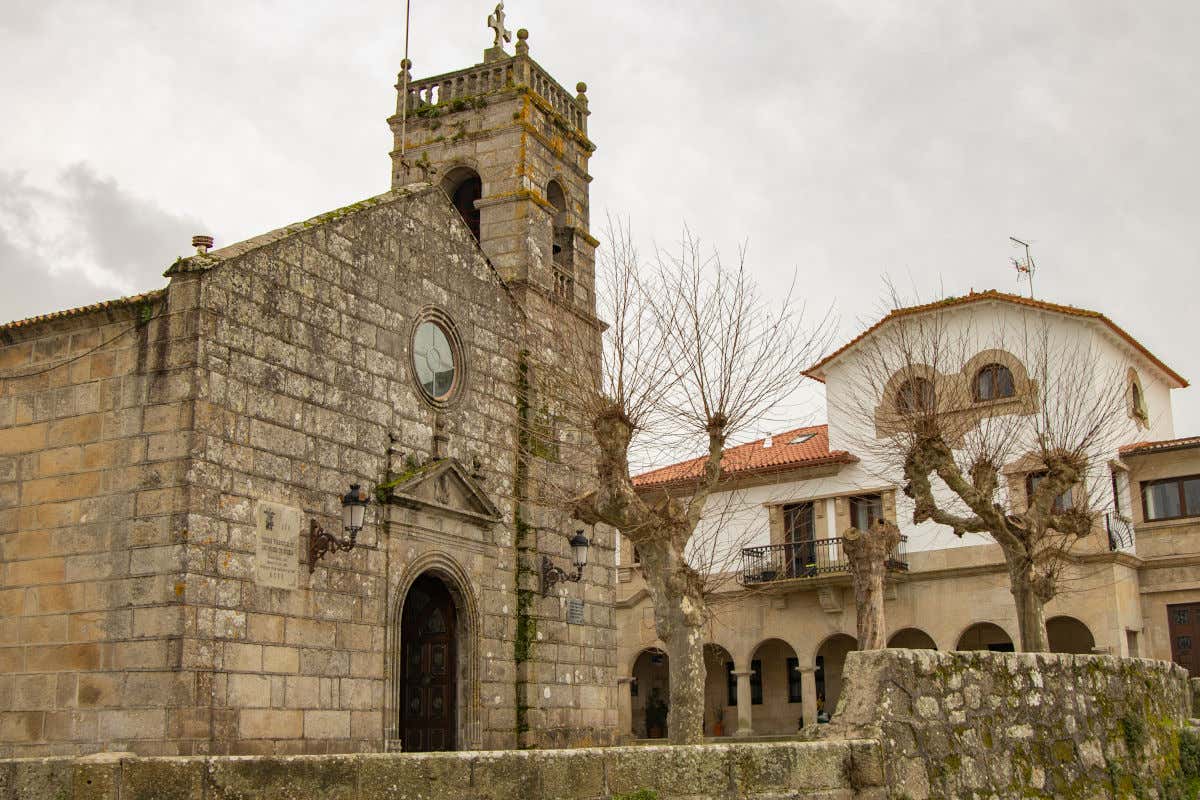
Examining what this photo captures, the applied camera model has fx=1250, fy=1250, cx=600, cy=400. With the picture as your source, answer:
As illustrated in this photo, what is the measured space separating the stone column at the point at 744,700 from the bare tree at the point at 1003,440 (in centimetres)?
621

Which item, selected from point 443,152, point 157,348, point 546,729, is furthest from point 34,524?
point 443,152

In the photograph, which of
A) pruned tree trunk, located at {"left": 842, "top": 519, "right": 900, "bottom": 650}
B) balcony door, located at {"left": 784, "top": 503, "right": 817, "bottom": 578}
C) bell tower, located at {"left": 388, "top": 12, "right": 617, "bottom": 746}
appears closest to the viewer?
pruned tree trunk, located at {"left": 842, "top": 519, "right": 900, "bottom": 650}

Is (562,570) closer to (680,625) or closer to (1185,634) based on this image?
(680,625)

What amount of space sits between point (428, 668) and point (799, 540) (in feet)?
48.9

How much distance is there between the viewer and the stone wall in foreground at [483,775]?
5.03 meters

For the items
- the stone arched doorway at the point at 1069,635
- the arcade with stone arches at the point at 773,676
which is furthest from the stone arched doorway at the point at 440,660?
the stone arched doorway at the point at 1069,635

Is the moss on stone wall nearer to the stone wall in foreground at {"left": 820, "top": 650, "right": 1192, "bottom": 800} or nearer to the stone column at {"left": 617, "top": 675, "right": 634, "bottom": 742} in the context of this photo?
the stone wall in foreground at {"left": 820, "top": 650, "right": 1192, "bottom": 800}

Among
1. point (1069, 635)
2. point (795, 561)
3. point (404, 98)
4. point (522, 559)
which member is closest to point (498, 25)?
point (404, 98)

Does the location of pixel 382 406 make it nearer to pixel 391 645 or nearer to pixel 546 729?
pixel 391 645

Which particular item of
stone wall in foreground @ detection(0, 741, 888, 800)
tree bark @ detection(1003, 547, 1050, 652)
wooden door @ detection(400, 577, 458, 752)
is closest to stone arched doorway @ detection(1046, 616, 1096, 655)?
tree bark @ detection(1003, 547, 1050, 652)

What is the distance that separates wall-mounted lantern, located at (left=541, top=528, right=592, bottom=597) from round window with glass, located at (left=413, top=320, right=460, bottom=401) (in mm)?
2765

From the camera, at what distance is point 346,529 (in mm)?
14102

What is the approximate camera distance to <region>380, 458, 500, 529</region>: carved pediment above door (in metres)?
15.2

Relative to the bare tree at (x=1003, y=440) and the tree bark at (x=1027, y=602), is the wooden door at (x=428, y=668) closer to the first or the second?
the bare tree at (x=1003, y=440)
